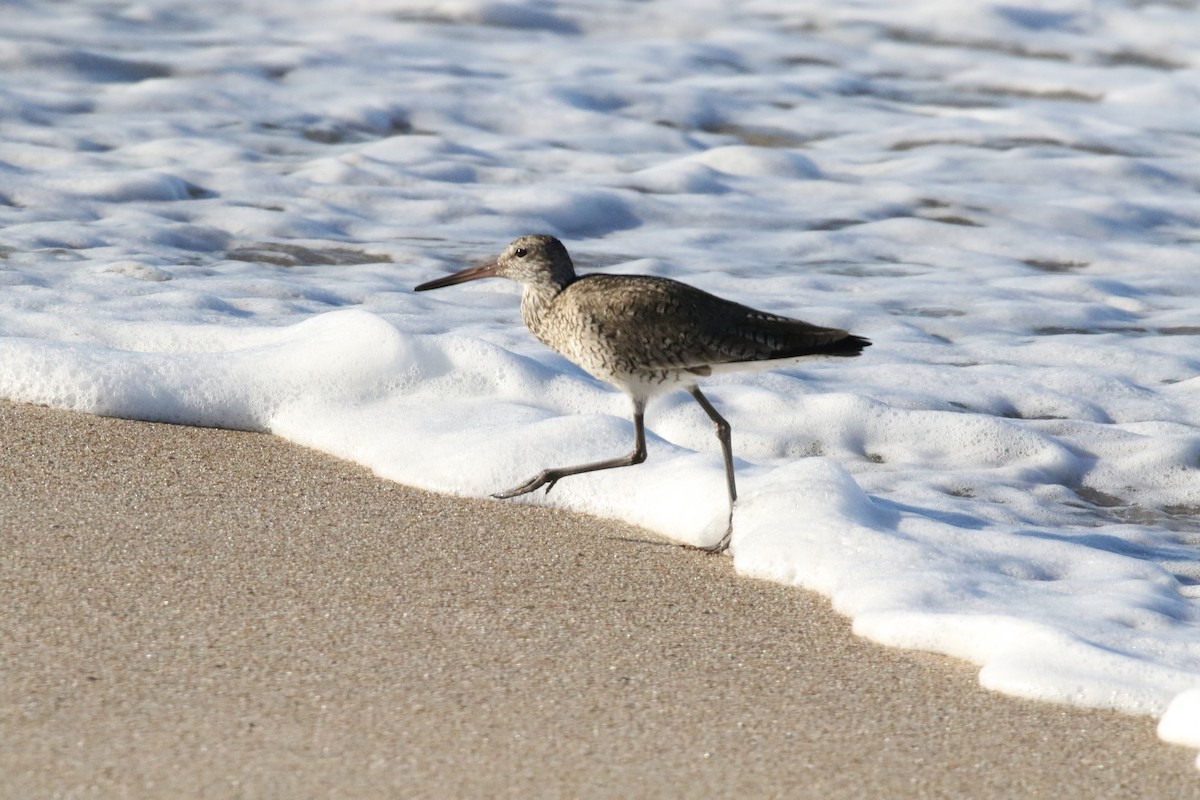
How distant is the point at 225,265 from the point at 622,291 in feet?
11.0

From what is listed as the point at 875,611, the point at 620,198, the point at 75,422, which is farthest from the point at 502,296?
the point at 875,611

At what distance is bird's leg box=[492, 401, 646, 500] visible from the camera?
4430 mm

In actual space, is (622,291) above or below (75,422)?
above

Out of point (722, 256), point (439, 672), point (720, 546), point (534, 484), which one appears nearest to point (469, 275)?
point (534, 484)

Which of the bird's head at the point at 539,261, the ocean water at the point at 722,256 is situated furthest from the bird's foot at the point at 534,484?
the bird's head at the point at 539,261

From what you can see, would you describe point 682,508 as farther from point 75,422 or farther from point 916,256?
point 916,256

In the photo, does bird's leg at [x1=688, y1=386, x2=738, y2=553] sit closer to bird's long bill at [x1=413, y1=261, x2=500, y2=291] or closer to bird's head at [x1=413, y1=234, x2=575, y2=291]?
bird's head at [x1=413, y1=234, x2=575, y2=291]

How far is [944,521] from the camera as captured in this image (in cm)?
455

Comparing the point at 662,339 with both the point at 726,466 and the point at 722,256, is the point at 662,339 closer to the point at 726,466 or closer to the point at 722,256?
the point at 726,466

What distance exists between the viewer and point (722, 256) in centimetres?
809

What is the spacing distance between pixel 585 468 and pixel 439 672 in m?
1.38

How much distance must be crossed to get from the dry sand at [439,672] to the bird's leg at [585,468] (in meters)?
0.10

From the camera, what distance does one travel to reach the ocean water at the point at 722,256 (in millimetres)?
4316

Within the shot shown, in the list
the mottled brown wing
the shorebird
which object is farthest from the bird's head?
the mottled brown wing
